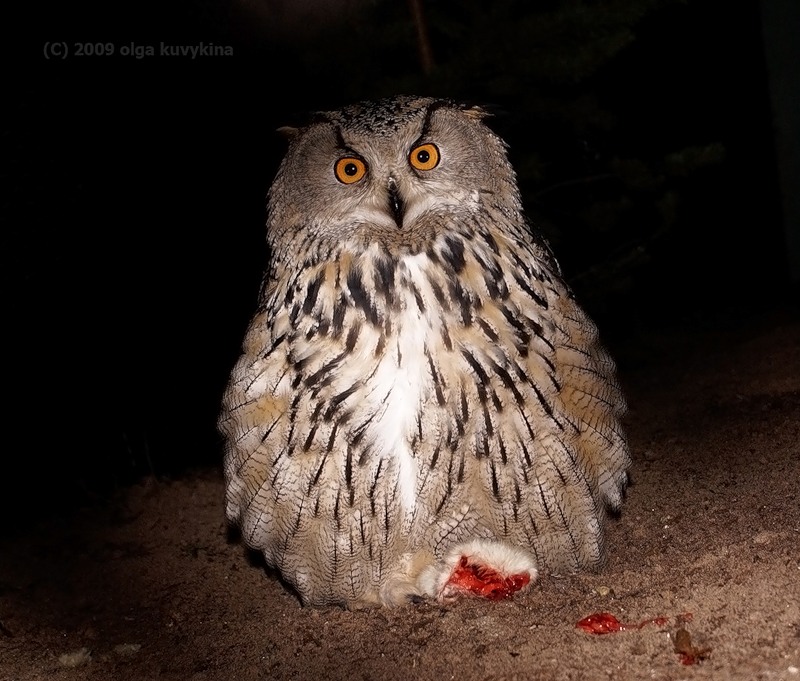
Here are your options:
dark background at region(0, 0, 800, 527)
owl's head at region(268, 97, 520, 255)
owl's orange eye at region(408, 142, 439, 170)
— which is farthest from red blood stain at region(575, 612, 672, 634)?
dark background at region(0, 0, 800, 527)

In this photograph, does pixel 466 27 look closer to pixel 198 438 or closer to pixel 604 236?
pixel 198 438

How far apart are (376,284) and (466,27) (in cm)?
161

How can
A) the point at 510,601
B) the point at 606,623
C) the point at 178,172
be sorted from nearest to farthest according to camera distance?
the point at 606,623
the point at 510,601
the point at 178,172

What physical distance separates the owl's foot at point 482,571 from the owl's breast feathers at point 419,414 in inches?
1.3

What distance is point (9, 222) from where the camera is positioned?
2.95 metres

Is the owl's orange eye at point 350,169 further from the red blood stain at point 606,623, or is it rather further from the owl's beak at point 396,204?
the red blood stain at point 606,623

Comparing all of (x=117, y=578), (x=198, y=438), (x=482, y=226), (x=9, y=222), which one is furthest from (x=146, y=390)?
(x=482, y=226)

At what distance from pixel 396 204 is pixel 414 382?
1.29 feet

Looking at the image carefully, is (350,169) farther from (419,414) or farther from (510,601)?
(510,601)

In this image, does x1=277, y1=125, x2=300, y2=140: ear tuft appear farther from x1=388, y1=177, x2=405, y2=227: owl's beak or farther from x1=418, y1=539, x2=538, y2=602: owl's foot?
x1=418, y1=539, x2=538, y2=602: owl's foot

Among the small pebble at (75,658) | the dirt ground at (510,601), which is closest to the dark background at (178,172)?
the dirt ground at (510,601)

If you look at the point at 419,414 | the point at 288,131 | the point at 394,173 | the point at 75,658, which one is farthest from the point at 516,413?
the point at 75,658

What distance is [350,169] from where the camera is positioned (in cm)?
190

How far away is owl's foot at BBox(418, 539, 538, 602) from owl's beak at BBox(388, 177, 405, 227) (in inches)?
31.7
